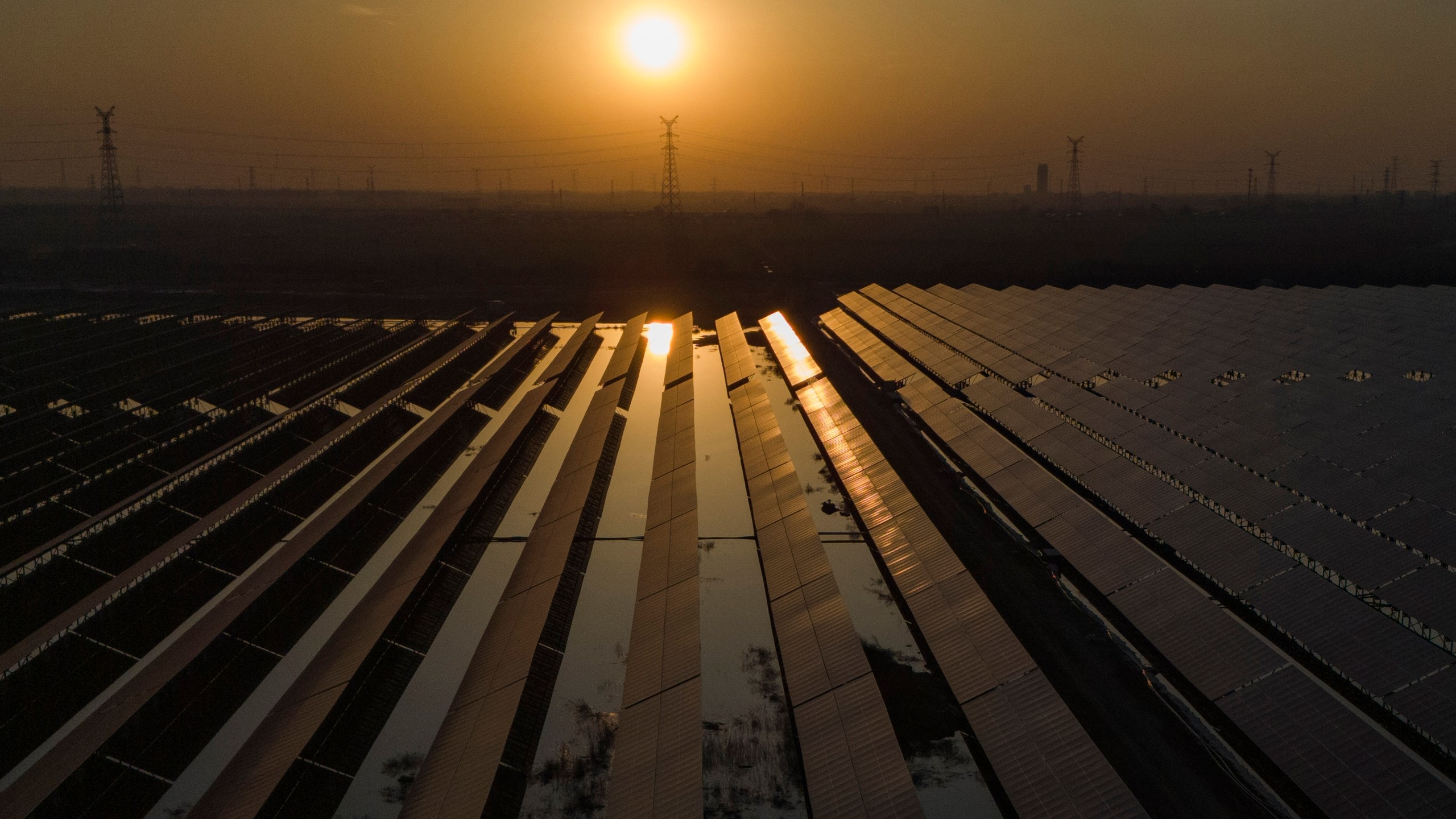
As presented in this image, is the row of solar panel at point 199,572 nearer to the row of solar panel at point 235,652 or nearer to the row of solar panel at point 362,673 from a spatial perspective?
the row of solar panel at point 235,652

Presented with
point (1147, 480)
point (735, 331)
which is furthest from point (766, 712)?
point (735, 331)

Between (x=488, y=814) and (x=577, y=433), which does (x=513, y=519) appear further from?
(x=488, y=814)

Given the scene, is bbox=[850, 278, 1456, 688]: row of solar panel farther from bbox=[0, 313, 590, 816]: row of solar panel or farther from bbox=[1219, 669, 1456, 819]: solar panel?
bbox=[0, 313, 590, 816]: row of solar panel

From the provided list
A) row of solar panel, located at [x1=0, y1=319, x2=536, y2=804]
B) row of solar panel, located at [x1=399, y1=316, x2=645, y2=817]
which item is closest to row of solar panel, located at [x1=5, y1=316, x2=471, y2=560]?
row of solar panel, located at [x1=0, y1=319, x2=536, y2=804]

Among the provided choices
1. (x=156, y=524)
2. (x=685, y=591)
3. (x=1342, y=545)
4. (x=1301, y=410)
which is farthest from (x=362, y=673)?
(x=1301, y=410)

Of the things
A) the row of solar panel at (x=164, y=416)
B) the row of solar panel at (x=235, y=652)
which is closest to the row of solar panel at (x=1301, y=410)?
the row of solar panel at (x=235, y=652)
